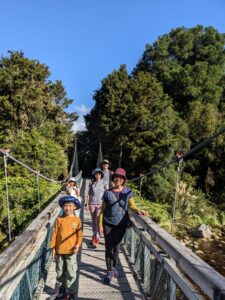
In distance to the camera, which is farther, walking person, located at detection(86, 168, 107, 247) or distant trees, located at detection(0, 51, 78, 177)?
distant trees, located at detection(0, 51, 78, 177)

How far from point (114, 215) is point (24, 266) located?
1227mm

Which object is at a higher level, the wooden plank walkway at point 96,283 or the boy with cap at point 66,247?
the boy with cap at point 66,247

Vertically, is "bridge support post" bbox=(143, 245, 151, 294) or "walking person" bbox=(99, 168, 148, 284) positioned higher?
"walking person" bbox=(99, 168, 148, 284)

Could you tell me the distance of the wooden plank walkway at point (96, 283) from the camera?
9.47ft

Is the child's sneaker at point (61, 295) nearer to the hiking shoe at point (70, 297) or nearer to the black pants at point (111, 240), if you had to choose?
the hiking shoe at point (70, 297)

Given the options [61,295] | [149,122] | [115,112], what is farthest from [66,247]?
[115,112]

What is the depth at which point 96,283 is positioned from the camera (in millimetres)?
3188

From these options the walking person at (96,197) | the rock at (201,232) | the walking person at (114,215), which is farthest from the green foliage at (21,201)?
the walking person at (114,215)

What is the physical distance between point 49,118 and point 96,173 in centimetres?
1623

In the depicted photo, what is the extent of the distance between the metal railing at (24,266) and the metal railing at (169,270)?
0.83m

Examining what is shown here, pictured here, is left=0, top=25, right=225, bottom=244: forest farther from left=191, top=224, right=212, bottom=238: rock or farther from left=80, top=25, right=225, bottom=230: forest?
left=191, top=224, right=212, bottom=238: rock

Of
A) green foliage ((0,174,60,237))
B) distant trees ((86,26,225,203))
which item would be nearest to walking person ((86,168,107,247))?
green foliage ((0,174,60,237))

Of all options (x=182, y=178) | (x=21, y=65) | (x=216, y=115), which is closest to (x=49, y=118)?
(x=21, y=65)

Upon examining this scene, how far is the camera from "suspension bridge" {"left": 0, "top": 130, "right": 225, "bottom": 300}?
1670 millimetres
